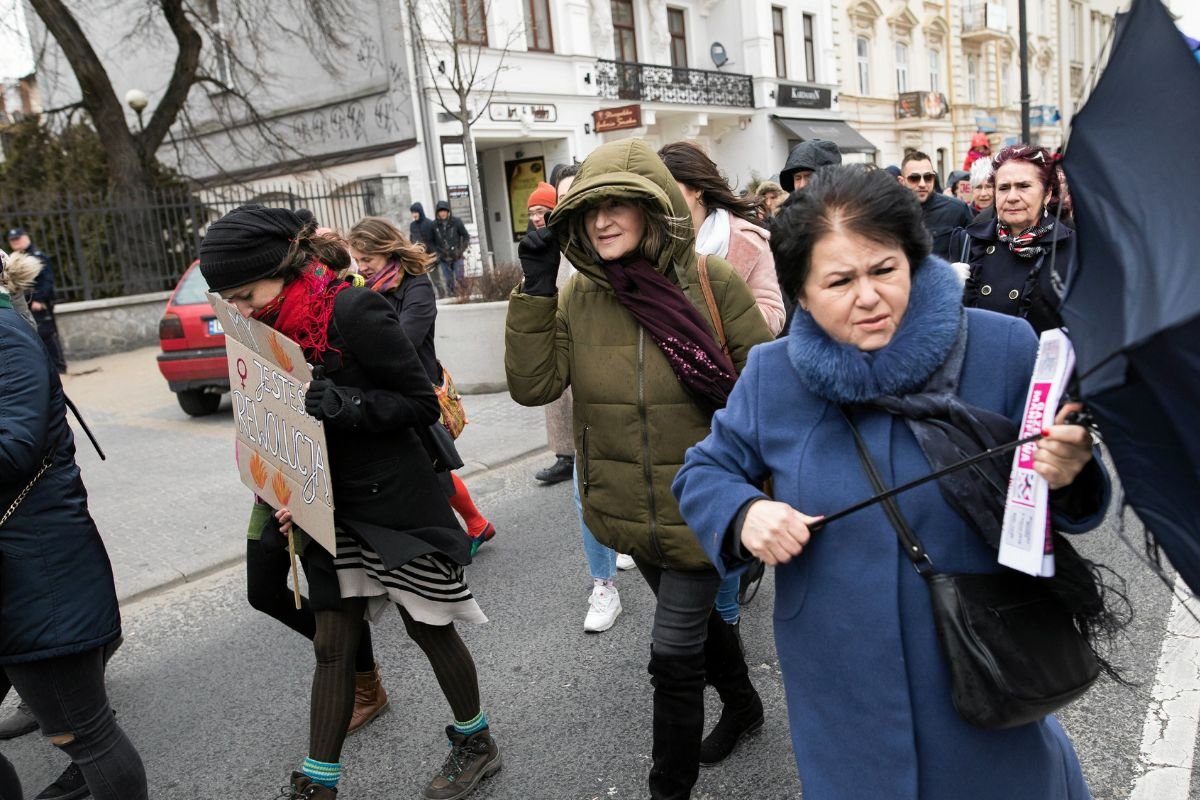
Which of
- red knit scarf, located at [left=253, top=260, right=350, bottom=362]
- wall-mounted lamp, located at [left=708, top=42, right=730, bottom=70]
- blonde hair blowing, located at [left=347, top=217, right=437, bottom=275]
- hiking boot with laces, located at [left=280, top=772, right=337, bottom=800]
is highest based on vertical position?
wall-mounted lamp, located at [left=708, top=42, right=730, bottom=70]

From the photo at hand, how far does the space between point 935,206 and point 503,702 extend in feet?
14.7

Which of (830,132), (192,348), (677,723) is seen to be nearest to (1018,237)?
(677,723)

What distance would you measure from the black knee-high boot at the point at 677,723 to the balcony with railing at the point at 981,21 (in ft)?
131

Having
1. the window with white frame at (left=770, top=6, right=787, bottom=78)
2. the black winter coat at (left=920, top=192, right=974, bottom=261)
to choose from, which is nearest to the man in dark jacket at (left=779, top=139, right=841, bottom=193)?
the black winter coat at (left=920, top=192, right=974, bottom=261)

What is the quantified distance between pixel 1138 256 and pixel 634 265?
1639mm

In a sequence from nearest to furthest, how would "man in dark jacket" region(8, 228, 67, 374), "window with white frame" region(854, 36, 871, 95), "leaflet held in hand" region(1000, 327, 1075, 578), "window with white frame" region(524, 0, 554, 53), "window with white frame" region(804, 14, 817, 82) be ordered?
"leaflet held in hand" region(1000, 327, 1075, 578)
"man in dark jacket" region(8, 228, 67, 374)
"window with white frame" region(524, 0, 554, 53)
"window with white frame" region(804, 14, 817, 82)
"window with white frame" region(854, 36, 871, 95)

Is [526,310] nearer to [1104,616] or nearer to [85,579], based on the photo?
[85,579]

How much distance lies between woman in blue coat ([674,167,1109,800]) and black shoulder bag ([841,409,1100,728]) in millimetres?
46

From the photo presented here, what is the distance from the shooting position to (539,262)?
2.81m

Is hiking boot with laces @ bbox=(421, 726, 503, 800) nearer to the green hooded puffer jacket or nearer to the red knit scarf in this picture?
the green hooded puffer jacket

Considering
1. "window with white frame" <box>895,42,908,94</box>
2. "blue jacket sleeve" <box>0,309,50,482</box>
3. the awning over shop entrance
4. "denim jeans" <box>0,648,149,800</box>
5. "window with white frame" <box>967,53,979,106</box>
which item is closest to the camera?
"blue jacket sleeve" <box>0,309,50,482</box>

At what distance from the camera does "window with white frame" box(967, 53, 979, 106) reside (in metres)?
37.7

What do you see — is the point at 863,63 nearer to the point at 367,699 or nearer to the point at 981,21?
the point at 981,21

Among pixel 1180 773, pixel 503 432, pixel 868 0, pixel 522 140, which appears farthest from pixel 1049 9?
pixel 1180 773
